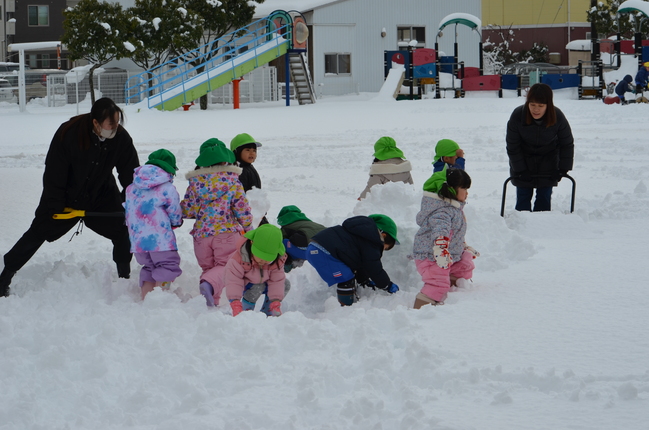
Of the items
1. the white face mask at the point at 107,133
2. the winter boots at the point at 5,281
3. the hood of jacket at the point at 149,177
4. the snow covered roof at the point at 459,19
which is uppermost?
the snow covered roof at the point at 459,19

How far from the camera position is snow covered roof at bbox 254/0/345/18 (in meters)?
34.9

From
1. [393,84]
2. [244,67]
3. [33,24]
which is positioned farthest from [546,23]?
[33,24]

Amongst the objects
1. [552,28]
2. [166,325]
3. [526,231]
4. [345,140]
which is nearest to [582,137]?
[345,140]

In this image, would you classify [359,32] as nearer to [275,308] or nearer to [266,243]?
[275,308]

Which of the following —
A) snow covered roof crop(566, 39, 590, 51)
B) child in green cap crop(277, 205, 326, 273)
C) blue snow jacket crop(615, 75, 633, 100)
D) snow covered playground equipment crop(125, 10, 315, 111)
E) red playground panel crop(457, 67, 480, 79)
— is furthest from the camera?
snow covered roof crop(566, 39, 590, 51)

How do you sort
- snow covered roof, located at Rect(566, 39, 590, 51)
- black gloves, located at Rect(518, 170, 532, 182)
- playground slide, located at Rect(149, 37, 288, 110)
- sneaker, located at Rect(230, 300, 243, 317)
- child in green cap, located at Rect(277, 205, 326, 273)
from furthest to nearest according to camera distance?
snow covered roof, located at Rect(566, 39, 590, 51) < playground slide, located at Rect(149, 37, 288, 110) < black gloves, located at Rect(518, 170, 532, 182) < child in green cap, located at Rect(277, 205, 326, 273) < sneaker, located at Rect(230, 300, 243, 317)

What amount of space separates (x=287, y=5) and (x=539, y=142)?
3090 centimetres

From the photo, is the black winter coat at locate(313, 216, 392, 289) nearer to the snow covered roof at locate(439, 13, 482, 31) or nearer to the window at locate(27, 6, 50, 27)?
the snow covered roof at locate(439, 13, 482, 31)

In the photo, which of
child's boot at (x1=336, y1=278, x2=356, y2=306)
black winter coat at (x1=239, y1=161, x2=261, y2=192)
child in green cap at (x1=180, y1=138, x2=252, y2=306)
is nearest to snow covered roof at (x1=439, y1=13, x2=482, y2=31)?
black winter coat at (x1=239, y1=161, x2=261, y2=192)

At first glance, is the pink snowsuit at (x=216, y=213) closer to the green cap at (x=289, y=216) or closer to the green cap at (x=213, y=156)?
the green cap at (x=213, y=156)

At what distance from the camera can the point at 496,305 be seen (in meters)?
4.78

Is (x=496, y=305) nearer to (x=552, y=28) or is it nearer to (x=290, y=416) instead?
(x=290, y=416)

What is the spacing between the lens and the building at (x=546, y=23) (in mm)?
48969

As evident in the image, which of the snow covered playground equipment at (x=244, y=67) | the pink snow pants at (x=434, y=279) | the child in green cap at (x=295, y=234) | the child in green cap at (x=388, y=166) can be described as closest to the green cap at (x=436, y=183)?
the pink snow pants at (x=434, y=279)
